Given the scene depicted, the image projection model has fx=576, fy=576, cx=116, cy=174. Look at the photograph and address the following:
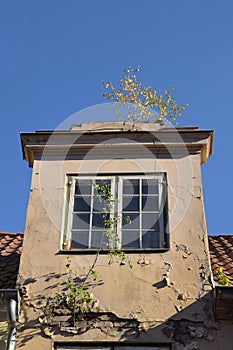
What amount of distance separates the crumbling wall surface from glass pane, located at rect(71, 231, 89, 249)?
0.66 ft

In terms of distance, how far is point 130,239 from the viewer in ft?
24.8

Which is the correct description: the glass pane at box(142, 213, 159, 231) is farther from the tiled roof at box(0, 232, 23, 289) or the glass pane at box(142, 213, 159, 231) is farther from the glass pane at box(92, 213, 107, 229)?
the tiled roof at box(0, 232, 23, 289)

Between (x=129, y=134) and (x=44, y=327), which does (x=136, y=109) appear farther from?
(x=44, y=327)

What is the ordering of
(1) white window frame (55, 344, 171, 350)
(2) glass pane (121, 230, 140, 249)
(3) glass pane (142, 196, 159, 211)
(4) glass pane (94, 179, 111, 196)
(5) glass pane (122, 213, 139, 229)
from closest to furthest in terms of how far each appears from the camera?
(1) white window frame (55, 344, 171, 350)
(2) glass pane (121, 230, 140, 249)
(5) glass pane (122, 213, 139, 229)
(3) glass pane (142, 196, 159, 211)
(4) glass pane (94, 179, 111, 196)

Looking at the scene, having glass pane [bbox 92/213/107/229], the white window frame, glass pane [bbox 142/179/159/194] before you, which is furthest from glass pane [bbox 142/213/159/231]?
the white window frame

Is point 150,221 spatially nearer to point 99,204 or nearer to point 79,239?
point 99,204

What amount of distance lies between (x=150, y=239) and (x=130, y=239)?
263mm

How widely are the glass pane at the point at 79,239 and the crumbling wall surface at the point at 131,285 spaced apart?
0.66 feet

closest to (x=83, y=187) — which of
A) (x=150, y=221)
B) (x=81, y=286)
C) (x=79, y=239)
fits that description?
(x=79, y=239)

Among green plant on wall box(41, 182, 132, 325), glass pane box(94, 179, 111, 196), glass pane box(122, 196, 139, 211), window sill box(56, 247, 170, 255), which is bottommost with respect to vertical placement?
green plant on wall box(41, 182, 132, 325)

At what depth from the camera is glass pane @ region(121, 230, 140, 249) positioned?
295 inches

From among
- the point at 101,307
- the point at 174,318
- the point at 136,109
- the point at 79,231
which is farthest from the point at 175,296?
the point at 136,109

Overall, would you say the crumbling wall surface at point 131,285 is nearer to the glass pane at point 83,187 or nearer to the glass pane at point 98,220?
the glass pane at point 83,187

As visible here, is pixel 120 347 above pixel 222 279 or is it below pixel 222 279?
Answer: below
